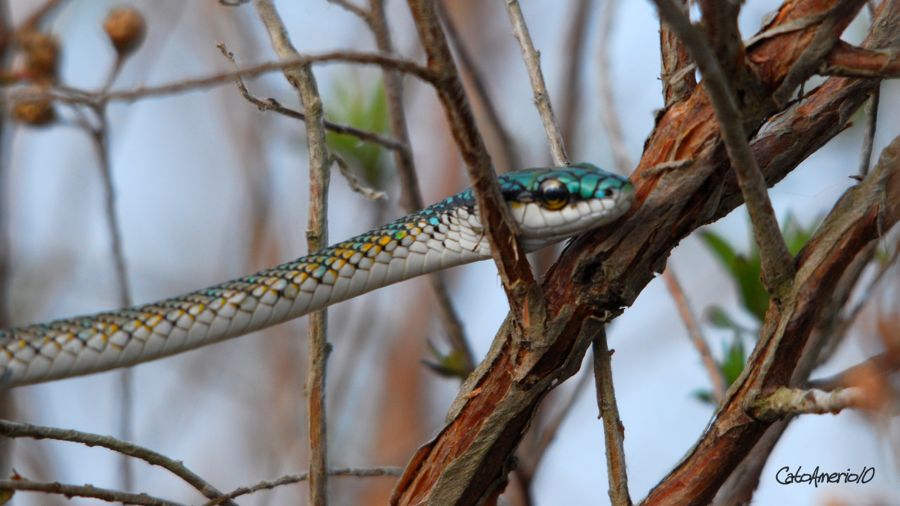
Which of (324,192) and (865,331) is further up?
(324,192)

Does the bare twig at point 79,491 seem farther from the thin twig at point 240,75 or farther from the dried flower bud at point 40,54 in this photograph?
the dried flower bud at point 40,54

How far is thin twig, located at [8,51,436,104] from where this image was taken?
1.84m

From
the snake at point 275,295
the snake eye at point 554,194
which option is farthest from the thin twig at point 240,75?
the snake at point 275,295

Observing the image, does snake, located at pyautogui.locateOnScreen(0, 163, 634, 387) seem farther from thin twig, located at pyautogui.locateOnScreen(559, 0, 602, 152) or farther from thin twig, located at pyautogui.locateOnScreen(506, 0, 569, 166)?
thin twig, located at pyautogui.locateOnScreen(559, 0, 602, 152)

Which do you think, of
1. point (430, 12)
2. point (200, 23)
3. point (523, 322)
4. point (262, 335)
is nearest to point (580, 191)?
point (523, 322)

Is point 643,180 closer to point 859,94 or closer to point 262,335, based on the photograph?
point 859,94

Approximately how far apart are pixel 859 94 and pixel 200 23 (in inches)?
289

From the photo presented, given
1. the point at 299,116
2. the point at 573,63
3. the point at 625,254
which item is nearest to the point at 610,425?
the point at 625,254

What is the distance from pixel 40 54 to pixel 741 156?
3.12 meters

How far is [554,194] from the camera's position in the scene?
3184mm

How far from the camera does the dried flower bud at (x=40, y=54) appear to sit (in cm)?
418

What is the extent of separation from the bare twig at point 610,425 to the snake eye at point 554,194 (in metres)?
0.42

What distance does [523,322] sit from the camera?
2.72 meters

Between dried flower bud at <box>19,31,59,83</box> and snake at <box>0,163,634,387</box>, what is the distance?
3.98 feet
